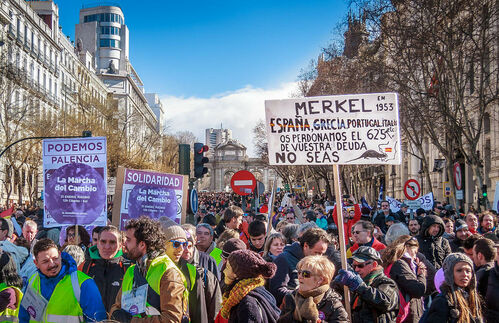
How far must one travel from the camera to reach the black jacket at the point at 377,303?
443 cm

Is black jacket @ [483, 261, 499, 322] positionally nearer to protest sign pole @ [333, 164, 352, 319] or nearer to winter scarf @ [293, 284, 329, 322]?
protest sign pole @ [333, 164, 352, 319]

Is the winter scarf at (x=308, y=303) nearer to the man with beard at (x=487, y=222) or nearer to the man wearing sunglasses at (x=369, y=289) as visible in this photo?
the man wearing sunglasses at (x=369, y=289)

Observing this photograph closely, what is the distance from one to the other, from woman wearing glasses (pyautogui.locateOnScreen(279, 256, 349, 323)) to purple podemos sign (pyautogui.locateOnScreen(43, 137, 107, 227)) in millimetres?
4585

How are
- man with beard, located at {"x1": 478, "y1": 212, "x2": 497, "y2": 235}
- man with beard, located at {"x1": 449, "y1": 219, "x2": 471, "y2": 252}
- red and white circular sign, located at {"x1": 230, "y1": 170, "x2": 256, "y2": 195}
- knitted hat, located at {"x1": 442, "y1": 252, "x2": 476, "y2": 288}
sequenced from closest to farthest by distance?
knitted hat, located at {"x1": 442, "y1": 252, "x2": 476, "y2": 288}, man with beard, located at {"x1": 449, "y1": 219, "x2": 471, "y2": 252}, man with beard, located at {"x1": 478, "y1": 212, "x2": 497, "y2": 235}, red and white circular sign, located at {"x1": 230, "y1": 170, "x2": 256, "y2": 195}

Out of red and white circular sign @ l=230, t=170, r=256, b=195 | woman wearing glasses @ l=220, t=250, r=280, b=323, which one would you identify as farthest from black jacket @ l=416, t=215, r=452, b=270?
red and white circular sign @ l=230, t=170, r=256, b=195

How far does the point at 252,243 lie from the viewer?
7.43 metres

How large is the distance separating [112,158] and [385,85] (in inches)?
945

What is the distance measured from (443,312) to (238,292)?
1.55 m

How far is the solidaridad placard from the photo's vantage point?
222 inches

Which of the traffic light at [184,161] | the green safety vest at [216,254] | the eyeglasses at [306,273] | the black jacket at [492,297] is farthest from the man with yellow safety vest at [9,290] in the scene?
the traffic light at [184,161]

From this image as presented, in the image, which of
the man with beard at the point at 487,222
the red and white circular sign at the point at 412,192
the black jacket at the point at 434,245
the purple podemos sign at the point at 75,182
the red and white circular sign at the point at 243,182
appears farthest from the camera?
the red and white circular sign at the point at 412,192

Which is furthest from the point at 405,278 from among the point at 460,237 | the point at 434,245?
the point at 460,237

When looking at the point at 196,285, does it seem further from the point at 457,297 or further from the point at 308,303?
the point at 457,297

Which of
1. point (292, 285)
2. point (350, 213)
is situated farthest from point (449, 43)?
point (292, 285)
